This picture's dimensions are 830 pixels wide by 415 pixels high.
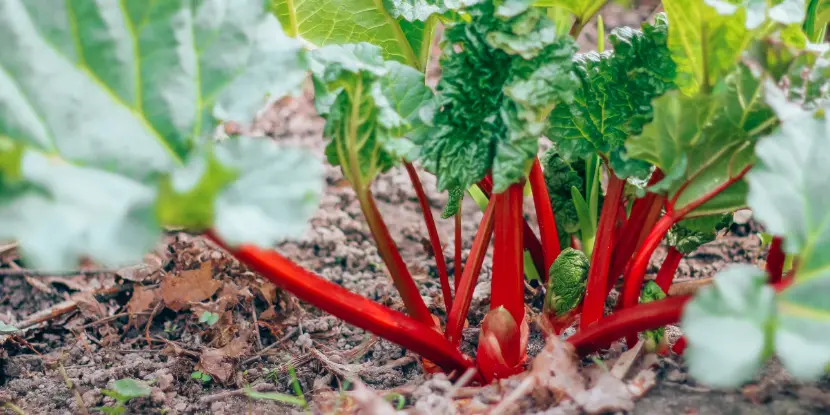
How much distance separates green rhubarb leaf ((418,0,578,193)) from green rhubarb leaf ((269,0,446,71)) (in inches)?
9.1

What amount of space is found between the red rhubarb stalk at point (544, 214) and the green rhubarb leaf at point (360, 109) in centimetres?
34

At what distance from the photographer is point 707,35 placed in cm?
112

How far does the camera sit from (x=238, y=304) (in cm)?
171

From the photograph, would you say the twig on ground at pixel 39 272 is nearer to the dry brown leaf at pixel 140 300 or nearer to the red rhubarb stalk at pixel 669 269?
the dry brown leaf at pixel 140 300

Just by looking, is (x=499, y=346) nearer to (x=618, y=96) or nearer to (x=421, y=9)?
(x=618, y=96)

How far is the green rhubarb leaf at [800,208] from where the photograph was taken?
0.88 metres

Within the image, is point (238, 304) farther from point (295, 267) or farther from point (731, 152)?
point (731, 152)

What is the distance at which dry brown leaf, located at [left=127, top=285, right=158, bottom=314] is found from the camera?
1728mm

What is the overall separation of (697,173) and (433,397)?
579mm

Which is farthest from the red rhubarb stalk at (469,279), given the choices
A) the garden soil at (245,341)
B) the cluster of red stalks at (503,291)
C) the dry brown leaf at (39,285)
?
the dry brown leaf at (39,285)

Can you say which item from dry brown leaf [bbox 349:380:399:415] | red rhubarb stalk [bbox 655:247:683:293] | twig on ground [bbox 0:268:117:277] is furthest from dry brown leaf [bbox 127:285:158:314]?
red rhubarb stalk [bbox 655:247:683:293]

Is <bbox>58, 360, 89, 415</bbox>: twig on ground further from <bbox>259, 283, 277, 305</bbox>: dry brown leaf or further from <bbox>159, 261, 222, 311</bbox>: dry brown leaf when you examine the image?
<bbox>259, 283, 277, 305</bbox>: dry brown leaf

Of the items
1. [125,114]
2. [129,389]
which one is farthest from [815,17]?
[129,389]

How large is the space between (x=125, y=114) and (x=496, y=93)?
586mm
